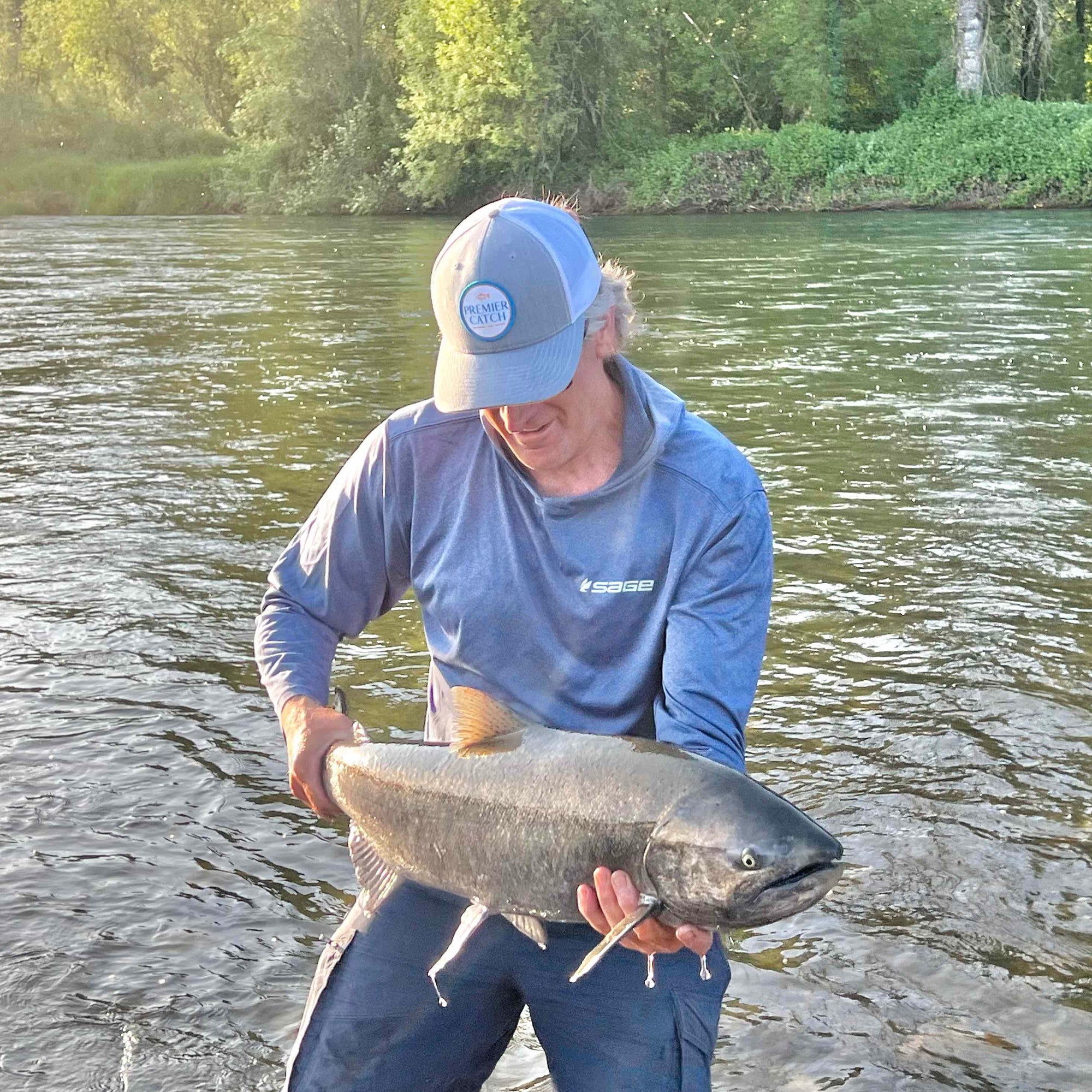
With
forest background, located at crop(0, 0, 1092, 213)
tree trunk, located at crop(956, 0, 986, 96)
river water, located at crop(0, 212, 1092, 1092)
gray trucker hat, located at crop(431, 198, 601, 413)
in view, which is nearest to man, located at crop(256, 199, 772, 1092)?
gray trucker hat, located at crop(431, 198, 601, 413)

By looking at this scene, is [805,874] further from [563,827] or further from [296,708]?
[296,708]

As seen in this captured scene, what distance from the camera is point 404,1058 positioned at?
9.44 ft

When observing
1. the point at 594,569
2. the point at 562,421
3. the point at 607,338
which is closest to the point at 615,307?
the point at 607,338

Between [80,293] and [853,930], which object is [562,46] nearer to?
[80,293]

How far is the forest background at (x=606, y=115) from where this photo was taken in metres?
40.8

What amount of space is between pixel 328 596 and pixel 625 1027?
1.07 meters

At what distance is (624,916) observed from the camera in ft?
8.02

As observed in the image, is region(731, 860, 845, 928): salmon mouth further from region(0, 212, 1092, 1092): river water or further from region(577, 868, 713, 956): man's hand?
region(0, 212, 1092, 1092): river water

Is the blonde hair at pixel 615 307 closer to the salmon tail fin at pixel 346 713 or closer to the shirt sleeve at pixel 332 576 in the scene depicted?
the shirt sleeve at pixel 332 576

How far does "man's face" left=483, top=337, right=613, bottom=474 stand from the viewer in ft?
9.22

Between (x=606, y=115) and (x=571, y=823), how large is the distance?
45.6 meters

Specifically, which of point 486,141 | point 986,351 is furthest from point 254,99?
point 986,351

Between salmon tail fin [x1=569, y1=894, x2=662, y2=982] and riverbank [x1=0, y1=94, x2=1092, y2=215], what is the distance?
37.4m

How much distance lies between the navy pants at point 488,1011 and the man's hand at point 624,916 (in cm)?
29
